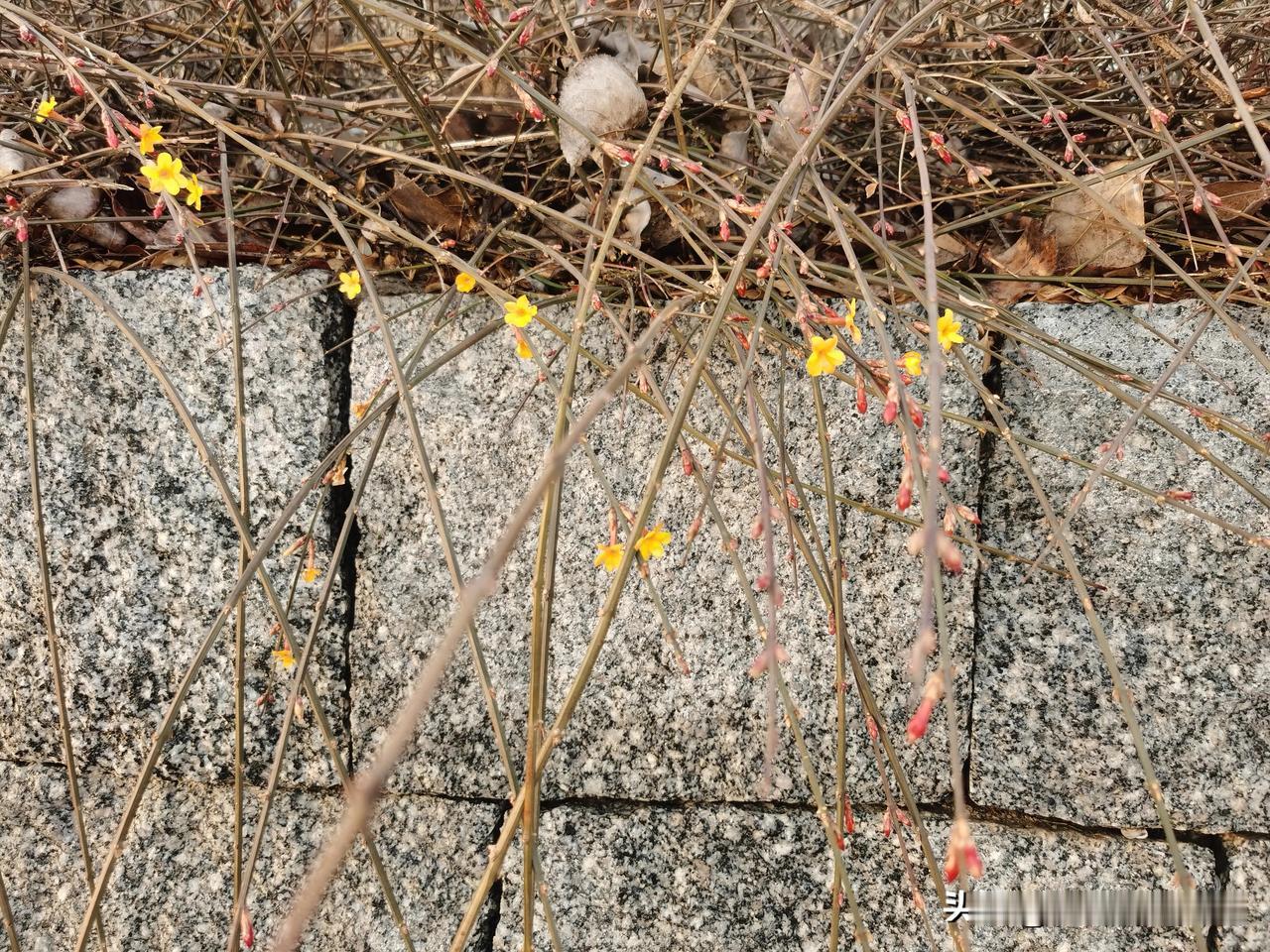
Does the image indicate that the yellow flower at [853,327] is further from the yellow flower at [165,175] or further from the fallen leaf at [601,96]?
the yellow flower at [165,175]

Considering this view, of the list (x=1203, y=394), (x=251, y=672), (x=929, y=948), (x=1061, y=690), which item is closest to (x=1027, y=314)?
(x=1203, y=394)

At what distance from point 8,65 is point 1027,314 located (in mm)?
1501

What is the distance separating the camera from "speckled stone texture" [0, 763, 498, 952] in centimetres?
122

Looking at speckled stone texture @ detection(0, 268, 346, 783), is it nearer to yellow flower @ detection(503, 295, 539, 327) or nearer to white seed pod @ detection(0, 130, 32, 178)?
white seed pod @ detection(0, 130, 32, 178)

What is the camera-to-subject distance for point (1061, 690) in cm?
115

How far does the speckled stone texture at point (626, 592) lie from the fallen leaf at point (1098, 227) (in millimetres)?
291

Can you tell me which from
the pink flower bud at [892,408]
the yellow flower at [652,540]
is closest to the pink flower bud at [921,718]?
the pink flower bud at [892,408]

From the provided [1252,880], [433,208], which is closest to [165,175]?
[433,208]

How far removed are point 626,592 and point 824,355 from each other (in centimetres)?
47

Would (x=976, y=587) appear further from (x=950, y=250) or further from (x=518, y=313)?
(x=518, y=313)

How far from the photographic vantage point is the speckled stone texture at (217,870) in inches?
48.1

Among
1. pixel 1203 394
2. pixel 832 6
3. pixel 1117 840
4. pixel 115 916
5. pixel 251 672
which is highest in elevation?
pixel 832 6

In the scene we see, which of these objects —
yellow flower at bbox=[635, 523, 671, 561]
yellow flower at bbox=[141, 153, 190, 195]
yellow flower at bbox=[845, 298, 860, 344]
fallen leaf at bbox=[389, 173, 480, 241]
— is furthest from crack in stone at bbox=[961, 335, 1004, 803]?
yellow flower at bbox=[141, 153, 190, 195]

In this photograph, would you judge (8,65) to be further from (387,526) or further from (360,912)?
(360,912)
